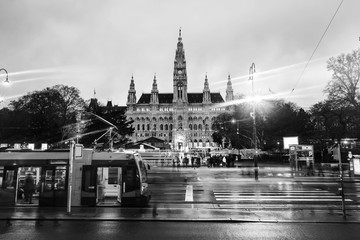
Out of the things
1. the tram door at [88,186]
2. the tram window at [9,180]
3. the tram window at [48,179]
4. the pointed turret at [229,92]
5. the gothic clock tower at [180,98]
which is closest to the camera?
the tram door at [88,186]

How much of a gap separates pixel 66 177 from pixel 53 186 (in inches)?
32.6

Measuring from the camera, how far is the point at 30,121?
182 ft

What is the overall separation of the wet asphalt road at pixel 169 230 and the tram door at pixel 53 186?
300 cm

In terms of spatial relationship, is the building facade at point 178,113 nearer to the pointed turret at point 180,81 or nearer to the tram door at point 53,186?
the pointed turret at point 180,81

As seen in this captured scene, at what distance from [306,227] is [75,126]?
5023 centimetres

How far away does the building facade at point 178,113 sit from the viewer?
154 m

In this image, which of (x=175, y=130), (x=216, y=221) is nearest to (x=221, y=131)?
(x=216, y=221)

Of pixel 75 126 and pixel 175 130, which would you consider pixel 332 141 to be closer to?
pixel 75 126

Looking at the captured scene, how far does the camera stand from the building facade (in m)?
154

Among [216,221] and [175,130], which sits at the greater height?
[175,130]

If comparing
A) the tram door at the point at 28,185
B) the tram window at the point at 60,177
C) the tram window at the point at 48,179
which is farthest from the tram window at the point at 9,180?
the tram window at the point at 60,177

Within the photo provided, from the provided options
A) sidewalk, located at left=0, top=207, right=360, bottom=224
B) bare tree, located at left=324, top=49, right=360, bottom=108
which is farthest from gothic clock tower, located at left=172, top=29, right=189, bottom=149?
sidewalk, located at left=0, top=207, right=360, bottom=224

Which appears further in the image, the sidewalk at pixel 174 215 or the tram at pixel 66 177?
the tram at pixel 66 177

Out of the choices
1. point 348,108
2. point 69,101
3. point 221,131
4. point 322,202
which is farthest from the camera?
point 221,131
